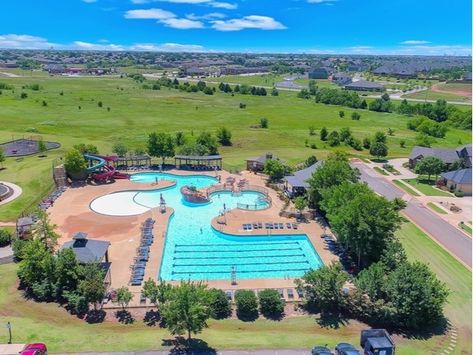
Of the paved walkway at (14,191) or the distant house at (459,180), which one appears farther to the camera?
the distant house at (459,180)

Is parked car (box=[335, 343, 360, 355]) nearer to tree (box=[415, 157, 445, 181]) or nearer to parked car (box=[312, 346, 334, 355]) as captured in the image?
parked car (box=[312, 346, 334, 355])

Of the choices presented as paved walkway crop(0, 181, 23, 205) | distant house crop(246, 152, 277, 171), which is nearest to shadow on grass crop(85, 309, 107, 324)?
paved walkway crop(0, 181, 23, 205)

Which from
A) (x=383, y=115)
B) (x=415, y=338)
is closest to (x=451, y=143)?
(x=383, y=115)

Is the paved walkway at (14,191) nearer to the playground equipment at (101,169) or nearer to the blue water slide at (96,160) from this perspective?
the playground equipment at (101,169)

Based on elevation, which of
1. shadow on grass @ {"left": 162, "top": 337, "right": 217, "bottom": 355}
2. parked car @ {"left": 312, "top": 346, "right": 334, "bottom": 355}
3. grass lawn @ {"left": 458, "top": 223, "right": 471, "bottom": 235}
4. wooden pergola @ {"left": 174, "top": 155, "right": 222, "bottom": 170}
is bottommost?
shadow on grass @ {"left": 162, "top": 337, "right": 217, "bottom": 355}

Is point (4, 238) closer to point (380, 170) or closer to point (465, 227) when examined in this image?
point (465, 227)

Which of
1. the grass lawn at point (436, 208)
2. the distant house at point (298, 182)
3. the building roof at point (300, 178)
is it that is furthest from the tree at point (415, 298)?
the building roof at point (300, 178)
